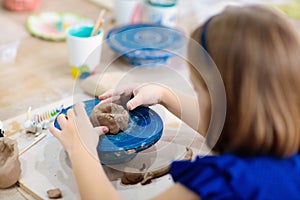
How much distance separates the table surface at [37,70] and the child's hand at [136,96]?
20cm

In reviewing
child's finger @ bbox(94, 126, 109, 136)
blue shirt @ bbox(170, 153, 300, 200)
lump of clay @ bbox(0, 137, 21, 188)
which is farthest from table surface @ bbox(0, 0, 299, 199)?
blue shirt @ bbox(170, 153, 300, 200)

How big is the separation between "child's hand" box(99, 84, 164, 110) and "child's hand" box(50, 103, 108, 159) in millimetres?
90

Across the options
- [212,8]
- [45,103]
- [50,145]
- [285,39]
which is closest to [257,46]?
[285,39]

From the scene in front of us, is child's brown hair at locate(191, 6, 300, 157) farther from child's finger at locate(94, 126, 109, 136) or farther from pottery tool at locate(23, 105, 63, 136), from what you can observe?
pottery tool at locate(23, 105, 63, 136)

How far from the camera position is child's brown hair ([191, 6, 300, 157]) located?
0.55m

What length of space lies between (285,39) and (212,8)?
101 centimetres

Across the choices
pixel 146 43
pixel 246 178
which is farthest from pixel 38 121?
pixel 246 178

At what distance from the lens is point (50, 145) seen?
0.88 metres

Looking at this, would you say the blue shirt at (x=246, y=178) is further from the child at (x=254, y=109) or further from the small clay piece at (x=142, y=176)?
A: the small clay piece at (x=142, y=176)

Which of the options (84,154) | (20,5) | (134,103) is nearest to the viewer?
(84,154)

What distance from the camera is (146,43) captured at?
1196 millimetres

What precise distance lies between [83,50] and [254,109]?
651 millimetres

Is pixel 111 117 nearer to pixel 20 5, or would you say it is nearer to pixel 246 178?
pixel 246 178

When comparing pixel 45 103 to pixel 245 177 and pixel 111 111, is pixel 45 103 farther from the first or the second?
pixel 245 177
